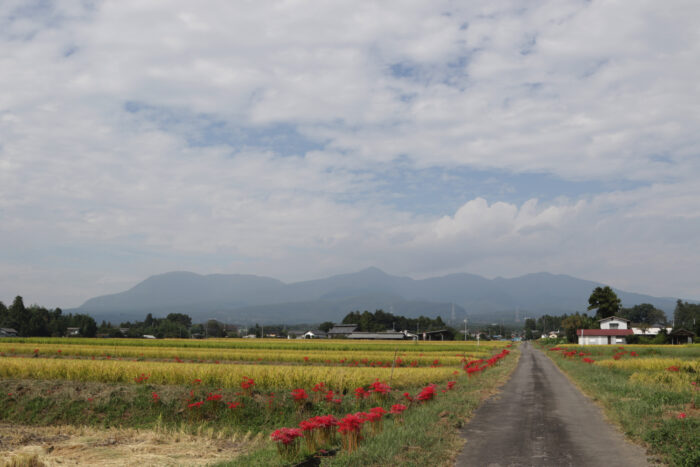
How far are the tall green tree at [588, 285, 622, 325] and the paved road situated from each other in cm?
10731

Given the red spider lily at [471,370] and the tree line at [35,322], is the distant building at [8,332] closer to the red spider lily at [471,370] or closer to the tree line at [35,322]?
the tree line at [35,322]

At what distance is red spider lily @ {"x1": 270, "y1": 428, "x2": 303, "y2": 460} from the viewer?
10609 mm

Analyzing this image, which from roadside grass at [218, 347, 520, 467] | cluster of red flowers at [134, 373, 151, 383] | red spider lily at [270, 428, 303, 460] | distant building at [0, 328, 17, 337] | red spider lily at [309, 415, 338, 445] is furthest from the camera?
distant building at [0, 328, 17, 337]

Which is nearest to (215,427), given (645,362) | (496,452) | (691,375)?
(496,452)

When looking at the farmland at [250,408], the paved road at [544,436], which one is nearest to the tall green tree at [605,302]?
the farmland at [250,408]

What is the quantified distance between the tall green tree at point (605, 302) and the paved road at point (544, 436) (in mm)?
107315

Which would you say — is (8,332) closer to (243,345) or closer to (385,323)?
(243,345)

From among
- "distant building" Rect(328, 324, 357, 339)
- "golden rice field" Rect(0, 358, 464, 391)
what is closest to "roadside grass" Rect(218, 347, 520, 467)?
"golden rice field" Rect(0, 358, 464, 391)

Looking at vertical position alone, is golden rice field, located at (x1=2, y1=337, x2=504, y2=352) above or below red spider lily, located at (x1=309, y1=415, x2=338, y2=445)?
below

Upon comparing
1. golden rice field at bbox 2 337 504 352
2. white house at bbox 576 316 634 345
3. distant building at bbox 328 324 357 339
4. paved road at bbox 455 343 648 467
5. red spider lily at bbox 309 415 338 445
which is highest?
red spider lily at bbox 309 415 338 445

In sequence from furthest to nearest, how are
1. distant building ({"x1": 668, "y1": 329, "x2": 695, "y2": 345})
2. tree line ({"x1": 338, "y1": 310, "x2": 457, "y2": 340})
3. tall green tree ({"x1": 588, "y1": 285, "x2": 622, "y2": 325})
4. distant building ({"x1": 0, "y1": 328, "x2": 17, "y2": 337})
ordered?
tree line ({"x1": 338, "y1": 310, "x2": 457, "y2": 340})
tall green tree ({"x1": 588, "y1": 285, "x2": 622, "y2": 325})
distant building ({"x1": 0, "y1": 328, "x2": 17, "y2": 337})
distant building ({"x1": 668, "y1": 329, "x2": 695, "y2": 345})

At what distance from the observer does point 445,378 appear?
28.2 metres

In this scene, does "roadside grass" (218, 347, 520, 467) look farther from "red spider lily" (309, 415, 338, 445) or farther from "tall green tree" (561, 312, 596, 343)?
"tall green tree" (561, 312, 596, 343)

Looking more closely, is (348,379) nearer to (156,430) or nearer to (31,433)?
(156,430)
